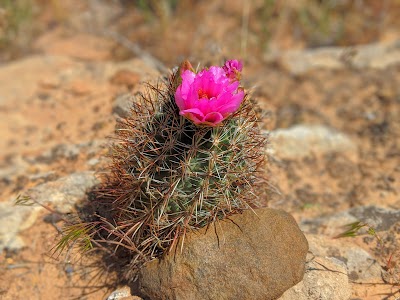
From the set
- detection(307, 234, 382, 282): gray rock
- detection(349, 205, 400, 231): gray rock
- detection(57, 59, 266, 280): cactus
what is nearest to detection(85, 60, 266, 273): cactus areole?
detection(57, 59, 266, 280): cactus

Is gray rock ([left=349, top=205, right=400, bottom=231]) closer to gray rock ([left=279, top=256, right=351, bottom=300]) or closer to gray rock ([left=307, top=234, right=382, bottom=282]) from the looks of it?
gray rock ([left=307, top=234, right=382, bottom=282])

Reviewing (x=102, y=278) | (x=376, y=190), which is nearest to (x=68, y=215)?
(x=102, y=278)

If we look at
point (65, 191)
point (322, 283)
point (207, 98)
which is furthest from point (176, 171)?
point (65, 191)

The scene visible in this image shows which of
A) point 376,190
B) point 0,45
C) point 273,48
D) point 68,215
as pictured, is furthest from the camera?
point 273,48

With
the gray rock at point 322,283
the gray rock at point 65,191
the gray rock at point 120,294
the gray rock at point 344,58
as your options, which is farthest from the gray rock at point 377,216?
the gray rock at point 344,58

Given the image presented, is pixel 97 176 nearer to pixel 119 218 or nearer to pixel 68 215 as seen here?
pixel 68 215

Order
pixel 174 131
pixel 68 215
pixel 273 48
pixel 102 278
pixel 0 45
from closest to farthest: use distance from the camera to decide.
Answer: pixel 174 131 → pixel 102 278 → pixel 68 215 → pixel 0 45 → pixel 273 48
